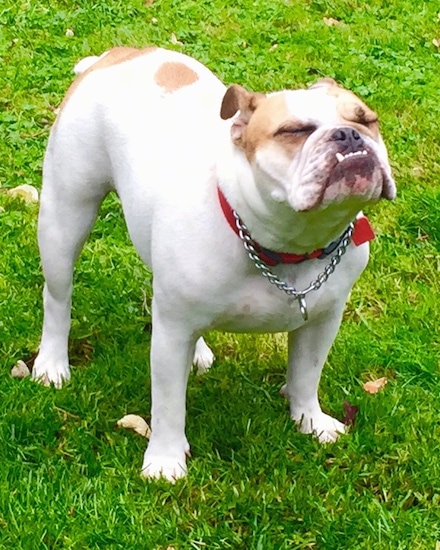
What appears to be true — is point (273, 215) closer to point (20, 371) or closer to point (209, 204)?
point (209, 204)

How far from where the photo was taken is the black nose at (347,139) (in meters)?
2.46


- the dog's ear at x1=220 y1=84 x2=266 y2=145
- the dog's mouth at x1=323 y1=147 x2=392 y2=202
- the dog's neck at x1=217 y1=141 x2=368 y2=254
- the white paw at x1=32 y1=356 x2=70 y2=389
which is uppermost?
the dog's mouth at x1=323 y1=147 x2=392 y2=202

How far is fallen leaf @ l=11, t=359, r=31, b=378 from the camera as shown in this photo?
12.1 feet

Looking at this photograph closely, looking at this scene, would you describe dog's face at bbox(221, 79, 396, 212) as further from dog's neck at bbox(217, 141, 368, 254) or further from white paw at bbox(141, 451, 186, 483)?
white paw at bbox(141, 451, 186, 483)

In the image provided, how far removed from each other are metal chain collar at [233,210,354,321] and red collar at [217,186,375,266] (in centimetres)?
1

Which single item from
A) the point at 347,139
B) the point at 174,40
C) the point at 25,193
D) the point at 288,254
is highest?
the point at 347,139

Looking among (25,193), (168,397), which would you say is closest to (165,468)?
(168,397)

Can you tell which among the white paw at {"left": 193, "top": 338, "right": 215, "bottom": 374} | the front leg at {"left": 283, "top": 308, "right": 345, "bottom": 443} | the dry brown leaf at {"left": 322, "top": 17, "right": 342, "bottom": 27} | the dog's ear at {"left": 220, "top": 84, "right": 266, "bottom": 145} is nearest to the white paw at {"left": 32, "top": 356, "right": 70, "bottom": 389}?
the white paw at {"left": 193, "top": 338, "right": 215, "bottom": 374}

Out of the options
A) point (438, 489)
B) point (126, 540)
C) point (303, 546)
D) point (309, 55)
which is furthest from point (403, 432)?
point (309, 55)

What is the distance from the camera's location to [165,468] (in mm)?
Answer: 3154

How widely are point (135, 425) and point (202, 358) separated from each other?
441 millimetres

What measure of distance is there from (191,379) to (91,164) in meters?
0.90

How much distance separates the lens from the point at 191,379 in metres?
3.66

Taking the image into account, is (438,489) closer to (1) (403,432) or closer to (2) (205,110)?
(1) (403,432)
